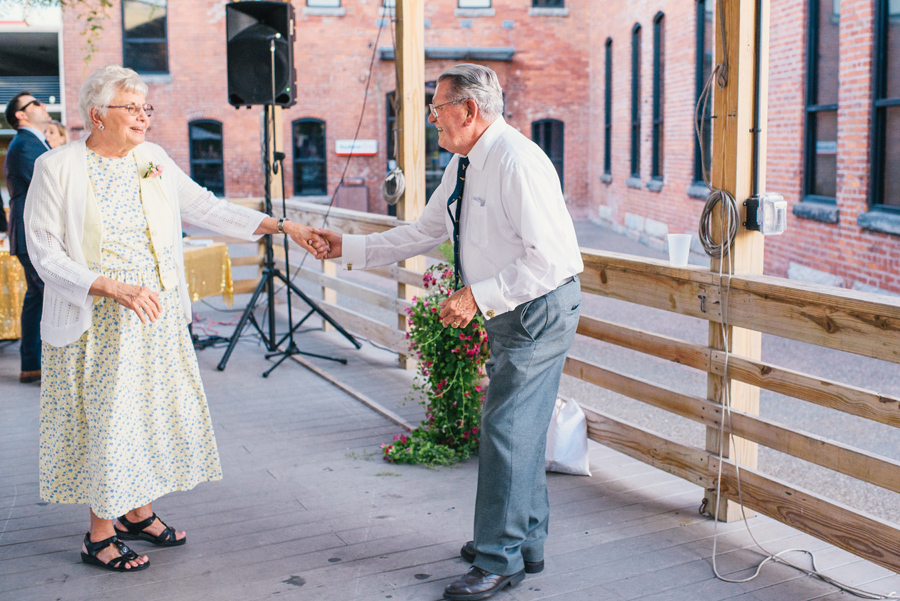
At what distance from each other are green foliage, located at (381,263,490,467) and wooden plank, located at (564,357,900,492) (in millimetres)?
495

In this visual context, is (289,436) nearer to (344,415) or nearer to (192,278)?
(344,415)

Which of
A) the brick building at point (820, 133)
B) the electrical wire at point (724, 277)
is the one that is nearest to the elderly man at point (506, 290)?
the electrical wire at point (724, 277)

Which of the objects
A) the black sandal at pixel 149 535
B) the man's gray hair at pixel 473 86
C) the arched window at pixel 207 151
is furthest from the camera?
the arched window at pixel 207 151

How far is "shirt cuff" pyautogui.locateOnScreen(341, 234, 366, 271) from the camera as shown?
3539 millimetres

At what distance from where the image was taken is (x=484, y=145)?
2.89 m

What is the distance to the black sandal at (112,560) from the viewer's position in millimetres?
3213

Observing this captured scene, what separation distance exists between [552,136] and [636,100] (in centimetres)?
447

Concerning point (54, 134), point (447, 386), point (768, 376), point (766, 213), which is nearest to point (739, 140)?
point (766, 213)

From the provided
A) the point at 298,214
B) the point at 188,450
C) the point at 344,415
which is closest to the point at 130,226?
the point at 188,450

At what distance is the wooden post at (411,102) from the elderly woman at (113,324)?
106 inches

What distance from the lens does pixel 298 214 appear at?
8.23 m

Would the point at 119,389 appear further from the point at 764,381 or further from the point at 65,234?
the point at 764,381

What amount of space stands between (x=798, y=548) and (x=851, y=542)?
37cm

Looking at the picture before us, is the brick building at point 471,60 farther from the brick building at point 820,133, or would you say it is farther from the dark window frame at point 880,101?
the dark window frame at point 880,101
